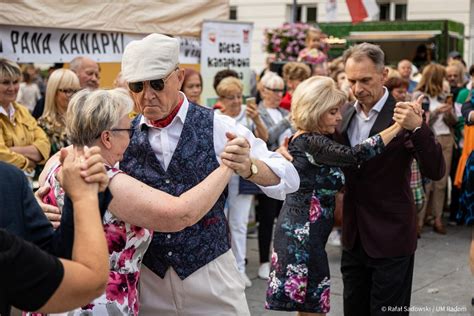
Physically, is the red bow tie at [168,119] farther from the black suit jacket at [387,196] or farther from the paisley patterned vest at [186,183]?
the black suit jacket at [387,196]

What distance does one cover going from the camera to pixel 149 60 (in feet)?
10.8

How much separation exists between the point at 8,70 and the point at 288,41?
7338 mm

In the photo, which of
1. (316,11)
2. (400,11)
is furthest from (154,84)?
(316,11)

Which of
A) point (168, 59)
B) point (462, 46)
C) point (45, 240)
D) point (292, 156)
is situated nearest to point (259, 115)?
point (292, 156)

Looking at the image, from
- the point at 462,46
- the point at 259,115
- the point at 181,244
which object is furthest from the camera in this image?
the point at 462,46

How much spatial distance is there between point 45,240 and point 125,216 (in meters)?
0.50

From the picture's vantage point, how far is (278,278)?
465 cm

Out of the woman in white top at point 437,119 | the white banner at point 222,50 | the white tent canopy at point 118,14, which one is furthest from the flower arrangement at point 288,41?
the white tent canopy at point 118,14

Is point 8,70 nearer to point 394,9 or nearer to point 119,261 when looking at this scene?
point 119,261

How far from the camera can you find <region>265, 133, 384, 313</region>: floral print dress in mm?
4562

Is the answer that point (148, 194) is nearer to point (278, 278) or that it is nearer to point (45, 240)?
point (45, 240)

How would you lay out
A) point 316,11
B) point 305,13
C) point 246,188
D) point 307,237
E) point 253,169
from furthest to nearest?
1. point 305,13
2. point 316,11
3. point 246,188
4. point 307,237
5. point 253,169

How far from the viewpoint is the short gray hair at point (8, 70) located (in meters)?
5.68

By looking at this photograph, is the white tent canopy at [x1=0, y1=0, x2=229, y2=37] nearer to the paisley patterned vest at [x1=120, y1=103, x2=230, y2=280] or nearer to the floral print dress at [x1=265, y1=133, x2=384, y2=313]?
the floral print dress at [x1=265, y1=133, x2=384, y2=313]
